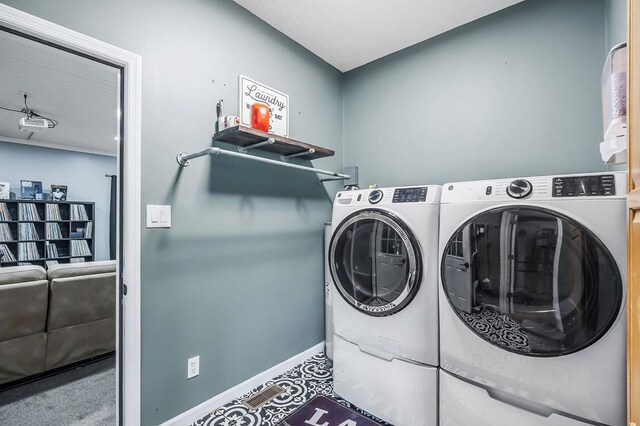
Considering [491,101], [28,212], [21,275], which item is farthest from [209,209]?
[28,212]

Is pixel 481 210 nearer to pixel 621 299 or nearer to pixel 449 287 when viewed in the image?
pixel 449 287

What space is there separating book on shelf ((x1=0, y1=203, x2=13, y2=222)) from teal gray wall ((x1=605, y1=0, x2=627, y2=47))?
280 inches

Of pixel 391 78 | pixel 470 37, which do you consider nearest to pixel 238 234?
pixel 391 78

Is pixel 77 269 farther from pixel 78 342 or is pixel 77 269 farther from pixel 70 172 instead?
pixel 70 172

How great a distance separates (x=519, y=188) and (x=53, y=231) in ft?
22.0

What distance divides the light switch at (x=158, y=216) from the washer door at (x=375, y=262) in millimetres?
948

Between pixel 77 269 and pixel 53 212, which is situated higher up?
pixel 53 212

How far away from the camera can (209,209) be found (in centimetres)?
182

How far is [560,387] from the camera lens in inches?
46.4

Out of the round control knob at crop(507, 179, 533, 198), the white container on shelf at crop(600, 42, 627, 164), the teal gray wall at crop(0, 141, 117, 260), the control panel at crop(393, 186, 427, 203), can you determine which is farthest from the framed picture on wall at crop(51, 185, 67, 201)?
the white container on shelf at crop(600, 42, 627, 164)

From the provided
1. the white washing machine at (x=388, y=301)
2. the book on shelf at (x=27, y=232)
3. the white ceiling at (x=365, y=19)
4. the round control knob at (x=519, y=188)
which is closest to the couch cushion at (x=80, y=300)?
the white washing machine at (x=388, y=301)

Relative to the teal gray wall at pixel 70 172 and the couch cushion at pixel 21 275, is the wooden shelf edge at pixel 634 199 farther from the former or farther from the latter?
the teal gray wall at pixel 70 172

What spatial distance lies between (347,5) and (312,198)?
138 centimetres

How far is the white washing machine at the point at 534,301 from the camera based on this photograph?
109 centimetres
